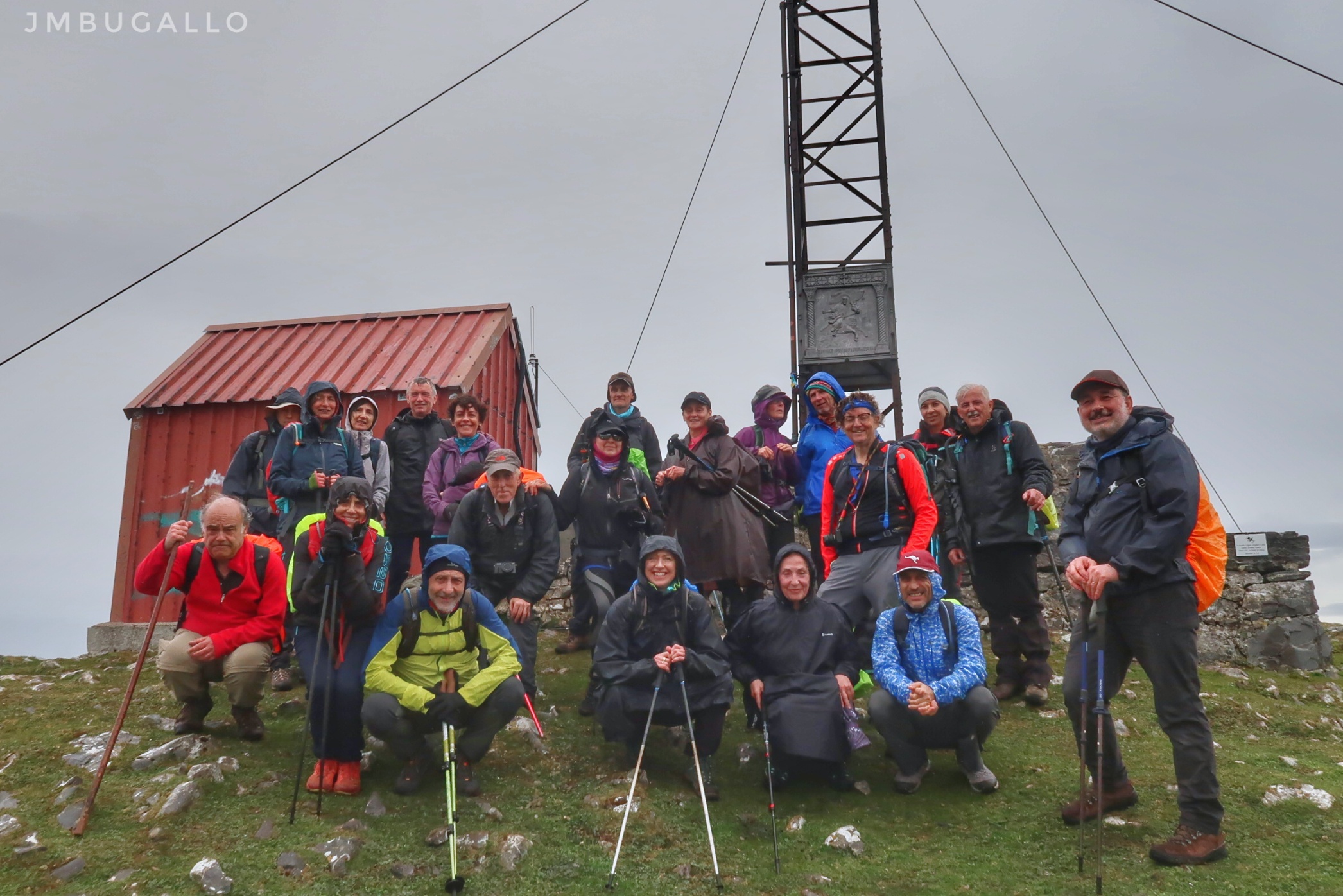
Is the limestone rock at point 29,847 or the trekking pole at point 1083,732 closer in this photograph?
the limestone rock at point 29,847

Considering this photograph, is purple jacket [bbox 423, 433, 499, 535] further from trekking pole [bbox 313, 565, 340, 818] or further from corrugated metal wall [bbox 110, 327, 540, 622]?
corrugated metal wall [bbox 110, 327, 540, 622]

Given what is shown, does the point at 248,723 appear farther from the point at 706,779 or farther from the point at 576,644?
the point at 576,644

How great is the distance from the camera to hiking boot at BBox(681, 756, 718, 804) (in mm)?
5320

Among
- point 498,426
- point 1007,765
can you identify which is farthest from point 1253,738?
point 498,426

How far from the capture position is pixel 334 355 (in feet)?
39.8

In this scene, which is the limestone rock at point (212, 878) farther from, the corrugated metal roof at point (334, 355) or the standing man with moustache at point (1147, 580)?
the corrugated metal roof at point (334, 355)

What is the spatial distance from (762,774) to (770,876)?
131 cm

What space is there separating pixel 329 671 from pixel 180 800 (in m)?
0.95

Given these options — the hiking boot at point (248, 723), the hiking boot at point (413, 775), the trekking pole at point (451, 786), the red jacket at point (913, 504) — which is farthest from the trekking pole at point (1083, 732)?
the hiking boot at point (248, 723)

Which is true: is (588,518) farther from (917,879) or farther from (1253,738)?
(1253,738)

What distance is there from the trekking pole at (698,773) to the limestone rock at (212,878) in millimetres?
2175

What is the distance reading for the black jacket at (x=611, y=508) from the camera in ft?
22.5

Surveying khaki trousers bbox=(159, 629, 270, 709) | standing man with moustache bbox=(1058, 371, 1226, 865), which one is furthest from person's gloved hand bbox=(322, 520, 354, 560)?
standing man with moustache bbox=(1058, 371, 1226, 865)

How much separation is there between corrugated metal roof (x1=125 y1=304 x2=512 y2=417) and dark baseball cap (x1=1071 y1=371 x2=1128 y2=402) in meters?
7.67
